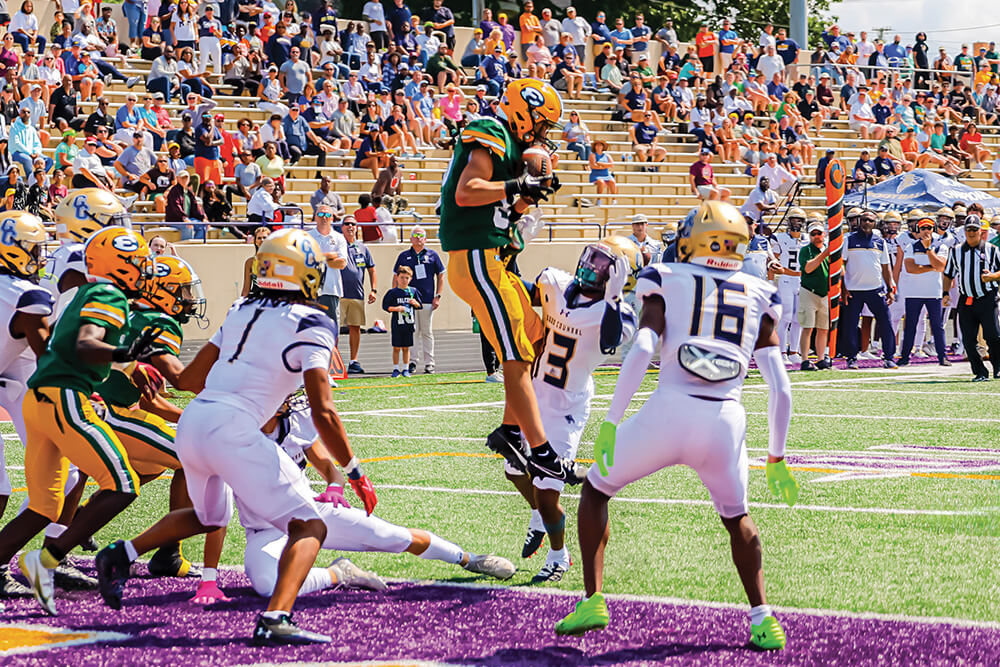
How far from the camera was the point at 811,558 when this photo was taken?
7.05 meters

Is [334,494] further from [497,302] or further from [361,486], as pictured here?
[497,302]

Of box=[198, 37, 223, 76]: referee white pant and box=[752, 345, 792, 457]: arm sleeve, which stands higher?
box=[198, 37, 223, 76]: referee white pant

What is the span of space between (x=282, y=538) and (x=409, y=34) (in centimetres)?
2444

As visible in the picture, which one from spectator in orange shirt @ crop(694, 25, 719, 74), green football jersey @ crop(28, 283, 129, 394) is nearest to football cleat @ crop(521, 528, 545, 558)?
green football jersey @ crop(28, 283, 129, 394)

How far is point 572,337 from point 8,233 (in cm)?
280

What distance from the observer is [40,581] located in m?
5.96

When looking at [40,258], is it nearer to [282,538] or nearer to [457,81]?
[282,538]

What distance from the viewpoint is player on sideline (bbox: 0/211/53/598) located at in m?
6.58

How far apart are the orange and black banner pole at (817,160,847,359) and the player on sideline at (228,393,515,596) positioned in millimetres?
12659

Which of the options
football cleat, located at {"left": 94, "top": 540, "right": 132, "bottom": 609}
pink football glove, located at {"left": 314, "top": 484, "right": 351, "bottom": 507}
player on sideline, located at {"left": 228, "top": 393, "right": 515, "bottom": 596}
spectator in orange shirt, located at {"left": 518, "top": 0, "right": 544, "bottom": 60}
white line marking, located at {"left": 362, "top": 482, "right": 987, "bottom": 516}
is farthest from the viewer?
spectator in orange shirt, located at {"left": 518, "top": 0, "right": 544, "bottom": 60}

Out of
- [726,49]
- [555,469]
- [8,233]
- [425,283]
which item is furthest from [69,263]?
[726,49]

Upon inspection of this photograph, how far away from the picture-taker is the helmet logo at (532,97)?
7082 millimetres

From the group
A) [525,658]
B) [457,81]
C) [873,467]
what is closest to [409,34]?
[457,81]

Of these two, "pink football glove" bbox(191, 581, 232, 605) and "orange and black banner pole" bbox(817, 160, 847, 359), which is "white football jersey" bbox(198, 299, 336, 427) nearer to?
"pink football glove" bbox(191, 581, 232, 605)
